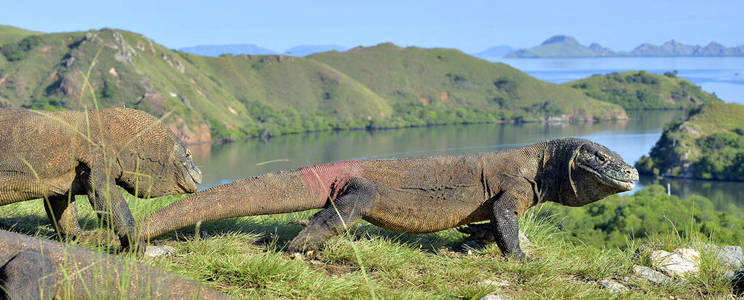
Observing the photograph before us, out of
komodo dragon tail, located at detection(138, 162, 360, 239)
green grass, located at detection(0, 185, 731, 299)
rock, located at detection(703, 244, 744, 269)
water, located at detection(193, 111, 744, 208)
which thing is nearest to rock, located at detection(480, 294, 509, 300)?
green grass, located at detection(0, 185, 731, 299)

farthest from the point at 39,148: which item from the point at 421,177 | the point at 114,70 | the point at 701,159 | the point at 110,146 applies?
the point at 114,70

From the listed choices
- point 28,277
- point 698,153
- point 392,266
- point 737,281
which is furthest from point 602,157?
point 698,153

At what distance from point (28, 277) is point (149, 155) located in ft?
8.81

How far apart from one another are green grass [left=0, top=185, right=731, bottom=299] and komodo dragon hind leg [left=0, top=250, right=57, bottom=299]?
0.98 m

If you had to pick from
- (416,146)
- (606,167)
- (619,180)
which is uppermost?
(606,167)

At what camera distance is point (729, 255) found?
774 cm

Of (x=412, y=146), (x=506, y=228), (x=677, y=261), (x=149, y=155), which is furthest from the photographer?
(x=412, y=146)

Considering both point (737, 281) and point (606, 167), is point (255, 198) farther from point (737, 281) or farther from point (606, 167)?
point (737, 281)

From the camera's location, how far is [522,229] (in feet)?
28.9

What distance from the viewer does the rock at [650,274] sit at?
6699 millimetres

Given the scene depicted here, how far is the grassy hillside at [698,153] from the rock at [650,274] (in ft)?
441

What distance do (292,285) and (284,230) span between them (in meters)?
2.41

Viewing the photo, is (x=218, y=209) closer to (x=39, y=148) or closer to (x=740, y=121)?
(x=39, y=148)

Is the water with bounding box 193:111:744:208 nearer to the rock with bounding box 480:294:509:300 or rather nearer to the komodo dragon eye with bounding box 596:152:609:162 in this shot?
the komodo dragon eye with bounding box 596:152:609:162
